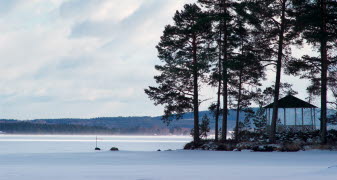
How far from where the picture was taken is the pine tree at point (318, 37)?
32.3 metres

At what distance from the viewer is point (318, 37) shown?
31.9 meters

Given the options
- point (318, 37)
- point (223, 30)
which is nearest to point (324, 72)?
point (318, 37)

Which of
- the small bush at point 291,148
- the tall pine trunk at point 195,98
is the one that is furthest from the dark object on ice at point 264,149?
the tall pine trunk at point 195,98

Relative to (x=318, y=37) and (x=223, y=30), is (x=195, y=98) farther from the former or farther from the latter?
(x=318, y=37)

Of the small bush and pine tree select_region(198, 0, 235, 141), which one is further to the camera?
pine tree select_region(198, 0, 235, 141)

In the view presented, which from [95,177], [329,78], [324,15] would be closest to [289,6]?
[324,15]

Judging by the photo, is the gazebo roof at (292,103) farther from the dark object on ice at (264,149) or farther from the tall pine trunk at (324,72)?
the dark object on ice at (264,149)

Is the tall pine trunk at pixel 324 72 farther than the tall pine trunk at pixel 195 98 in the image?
No

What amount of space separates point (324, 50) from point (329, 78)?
1.89 m

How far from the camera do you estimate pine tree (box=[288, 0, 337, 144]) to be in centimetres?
3228

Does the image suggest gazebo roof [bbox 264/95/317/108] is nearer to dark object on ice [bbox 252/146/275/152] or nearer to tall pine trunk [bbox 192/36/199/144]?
tall pine trunk [bbox 192/36/199/144]

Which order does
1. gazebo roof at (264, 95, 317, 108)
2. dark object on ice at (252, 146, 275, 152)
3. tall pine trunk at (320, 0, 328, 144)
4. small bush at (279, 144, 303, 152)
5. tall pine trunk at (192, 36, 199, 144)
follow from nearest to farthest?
small bush at (279, 144, 303, 152) < dark object on ice at (252, 146, 275, 152) < tall pine trunk at (320, 0, 328, 144) < tall pine trunk at (192, 36, 199, 144) < gazebo roof at (264, 95, 317, 108)

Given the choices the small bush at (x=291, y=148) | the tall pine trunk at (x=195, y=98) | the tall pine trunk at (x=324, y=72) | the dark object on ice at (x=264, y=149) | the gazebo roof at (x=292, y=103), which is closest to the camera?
the small bush at (x=291, y=148)

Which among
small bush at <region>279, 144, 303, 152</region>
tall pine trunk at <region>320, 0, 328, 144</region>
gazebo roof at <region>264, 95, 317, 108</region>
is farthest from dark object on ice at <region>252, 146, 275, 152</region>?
gazebo roof at <region>264, 95, 317, 108</region>
